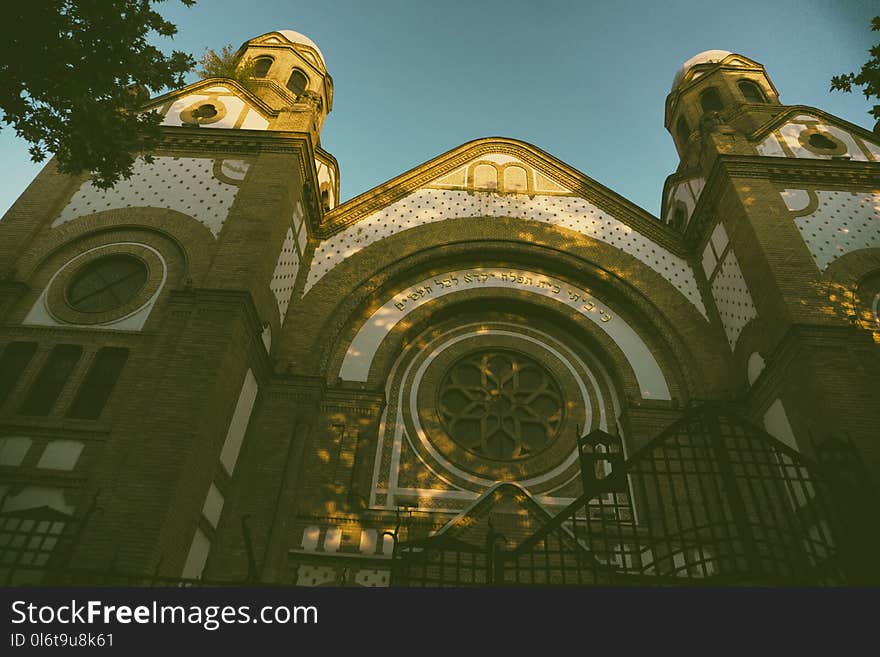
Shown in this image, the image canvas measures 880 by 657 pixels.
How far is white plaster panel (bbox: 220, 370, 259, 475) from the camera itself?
414 inches

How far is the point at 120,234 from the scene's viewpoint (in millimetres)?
12477

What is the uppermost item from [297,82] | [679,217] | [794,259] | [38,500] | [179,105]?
[297,82]

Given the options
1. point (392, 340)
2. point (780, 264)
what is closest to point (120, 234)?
point (392, 340)

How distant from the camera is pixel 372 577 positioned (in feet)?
34.3

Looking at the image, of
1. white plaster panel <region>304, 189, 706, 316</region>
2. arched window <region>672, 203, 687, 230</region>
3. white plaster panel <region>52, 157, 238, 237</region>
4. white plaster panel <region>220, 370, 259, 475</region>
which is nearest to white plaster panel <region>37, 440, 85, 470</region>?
white plaster panel <region>220, 370, 259, 475</region>

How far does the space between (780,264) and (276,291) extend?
10932 mm

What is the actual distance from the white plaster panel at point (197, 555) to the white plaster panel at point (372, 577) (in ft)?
8.72

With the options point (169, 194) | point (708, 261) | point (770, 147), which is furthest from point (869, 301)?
point (169, 194)

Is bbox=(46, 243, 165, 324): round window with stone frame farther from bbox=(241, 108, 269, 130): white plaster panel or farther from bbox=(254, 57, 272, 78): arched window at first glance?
bbox=(254, 57, 272, 78): arched window

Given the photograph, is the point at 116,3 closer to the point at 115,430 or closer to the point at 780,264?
the point at 115,430

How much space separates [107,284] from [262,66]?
A: 11.6 m

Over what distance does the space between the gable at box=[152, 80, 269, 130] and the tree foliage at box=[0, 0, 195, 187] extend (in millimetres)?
6702

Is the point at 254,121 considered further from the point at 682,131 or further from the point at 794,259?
the point at 682,131

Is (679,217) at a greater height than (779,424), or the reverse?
(679,217)
